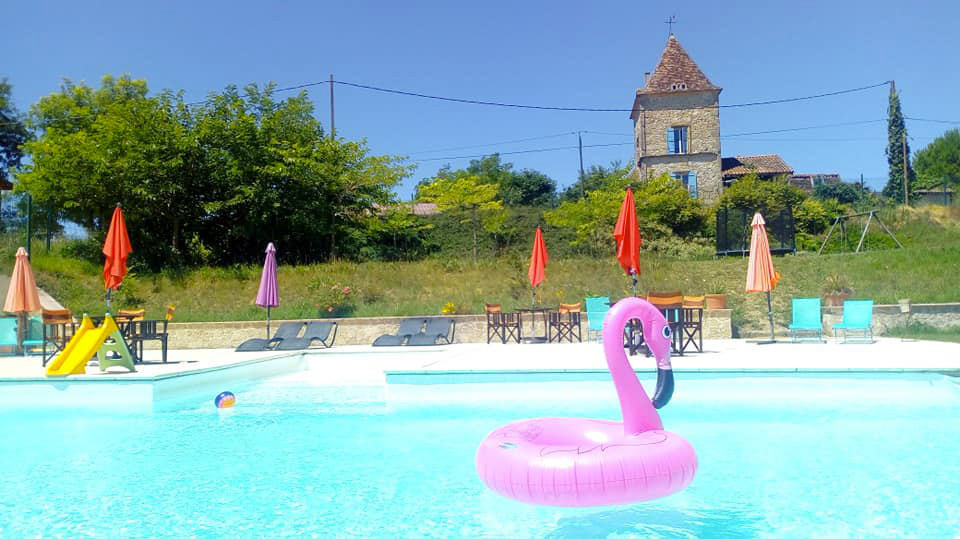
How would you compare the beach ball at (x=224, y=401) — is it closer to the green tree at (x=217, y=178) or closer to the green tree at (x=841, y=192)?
the green tree at (x=217, y=178)

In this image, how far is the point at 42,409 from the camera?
870cm

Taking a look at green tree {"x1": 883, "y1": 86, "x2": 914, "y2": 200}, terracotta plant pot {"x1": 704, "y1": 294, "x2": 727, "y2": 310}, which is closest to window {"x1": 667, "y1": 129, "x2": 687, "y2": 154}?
green tree {"x1": 883, "y1": 86, "x2": 914, "y2": 200}

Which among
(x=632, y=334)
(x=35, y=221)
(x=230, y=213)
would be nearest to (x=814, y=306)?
(x=632, y=334)

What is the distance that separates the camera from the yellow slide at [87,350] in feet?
30.6

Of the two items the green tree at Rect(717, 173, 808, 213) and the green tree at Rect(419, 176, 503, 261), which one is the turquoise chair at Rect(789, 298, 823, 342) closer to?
the green tree at Rect(419, 176, 503, 261)

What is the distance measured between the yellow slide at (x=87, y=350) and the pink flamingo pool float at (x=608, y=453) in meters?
7.46

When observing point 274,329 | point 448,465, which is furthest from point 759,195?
point 448,465

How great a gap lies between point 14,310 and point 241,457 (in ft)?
29.6

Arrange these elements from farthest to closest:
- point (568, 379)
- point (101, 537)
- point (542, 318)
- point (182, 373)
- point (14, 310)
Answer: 1. point (542, 318)
2. point (14, 310)
3. point (182, 373)
4. point (568, 379)
5. point (101, 537)

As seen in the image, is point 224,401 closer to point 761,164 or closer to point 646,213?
point 646,213

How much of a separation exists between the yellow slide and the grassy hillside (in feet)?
22.2

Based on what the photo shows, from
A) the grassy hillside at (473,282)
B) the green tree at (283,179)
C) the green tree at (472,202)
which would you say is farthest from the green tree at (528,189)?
the grassy hillside at (473,282)

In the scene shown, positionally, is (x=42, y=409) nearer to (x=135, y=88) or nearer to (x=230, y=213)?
(x=230, y=213)

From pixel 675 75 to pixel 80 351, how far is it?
110 feet
